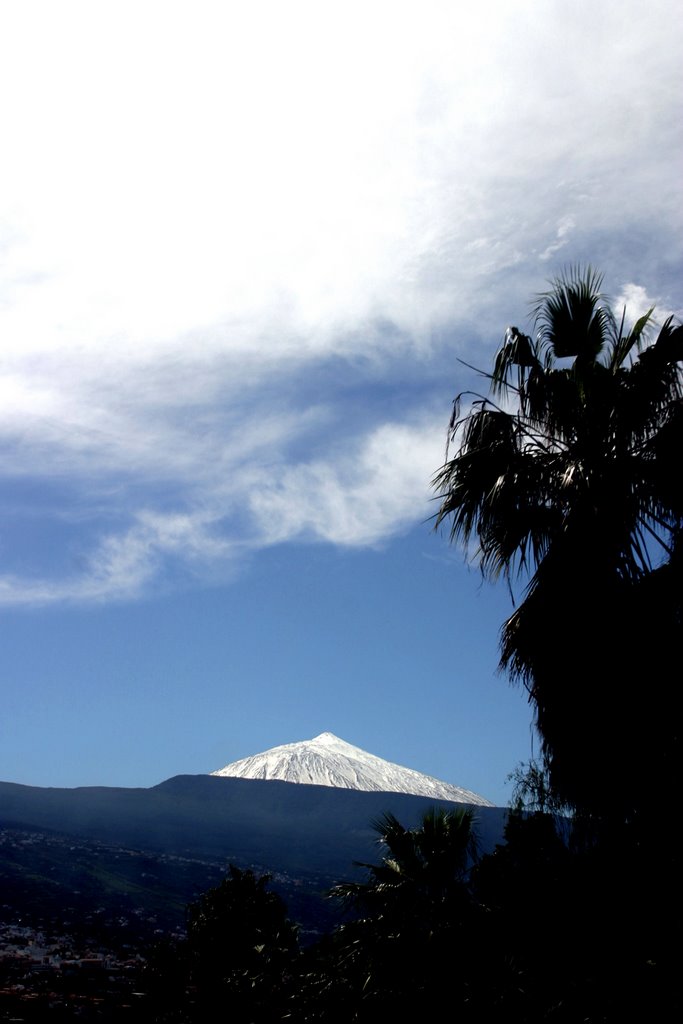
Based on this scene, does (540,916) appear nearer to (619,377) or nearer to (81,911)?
(619,377)

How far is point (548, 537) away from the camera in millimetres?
8297

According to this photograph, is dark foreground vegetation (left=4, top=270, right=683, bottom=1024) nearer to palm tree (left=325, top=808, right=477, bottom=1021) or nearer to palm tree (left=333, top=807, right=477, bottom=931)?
palm tree (left=325, top=808, right=477, bottom=1021)

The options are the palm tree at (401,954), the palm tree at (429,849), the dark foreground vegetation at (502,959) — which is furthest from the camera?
the palm tree at (429,849)

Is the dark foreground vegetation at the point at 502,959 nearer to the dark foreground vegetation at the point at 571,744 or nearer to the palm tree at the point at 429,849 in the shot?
the dark foreground vegetation at the point at 571,744

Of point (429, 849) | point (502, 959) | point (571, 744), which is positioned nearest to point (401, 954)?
point (502, 959)

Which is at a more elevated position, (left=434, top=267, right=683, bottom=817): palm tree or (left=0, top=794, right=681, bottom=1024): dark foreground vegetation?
(left=434, top=267, right=683, bottom=817): palm tree

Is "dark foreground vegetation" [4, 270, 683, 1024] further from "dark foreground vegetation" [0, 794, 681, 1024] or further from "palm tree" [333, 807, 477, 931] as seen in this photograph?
"palm tree" [333, 807, 477, 931]

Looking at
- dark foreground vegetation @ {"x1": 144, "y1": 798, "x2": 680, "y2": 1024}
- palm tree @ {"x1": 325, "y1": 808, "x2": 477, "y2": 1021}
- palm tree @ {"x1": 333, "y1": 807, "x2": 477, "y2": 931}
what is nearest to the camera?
dark foreground vegetation @ {"x1": 144, "y1": 798, "x2": 680, "y2": 1024}

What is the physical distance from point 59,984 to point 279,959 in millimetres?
16323

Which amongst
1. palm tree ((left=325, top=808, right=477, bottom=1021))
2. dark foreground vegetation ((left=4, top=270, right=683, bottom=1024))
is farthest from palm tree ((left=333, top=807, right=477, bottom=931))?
palm tree ((left=325, top=808, right=477, bottom=1021))

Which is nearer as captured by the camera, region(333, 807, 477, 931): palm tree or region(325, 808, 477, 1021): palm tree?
region(325, 808, 477, 1021): palm tree

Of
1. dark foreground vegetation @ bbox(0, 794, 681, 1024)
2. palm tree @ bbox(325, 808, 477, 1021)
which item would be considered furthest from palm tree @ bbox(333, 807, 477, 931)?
palm tree @ bbox(325, 808, 477, 1021)

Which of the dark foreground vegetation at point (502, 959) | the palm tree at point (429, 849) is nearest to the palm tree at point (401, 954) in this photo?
the dark foreground vegetation at point (502, 959)

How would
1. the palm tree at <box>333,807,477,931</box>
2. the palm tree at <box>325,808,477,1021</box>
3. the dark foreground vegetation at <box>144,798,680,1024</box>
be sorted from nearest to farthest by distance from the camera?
1. the dark foreground vegetation at <box>144,798,680,1024</box>
2. the palm tree at <box>325,808,477,1021</box>
3. the palm tree at <box>333,807,477,931</box>
